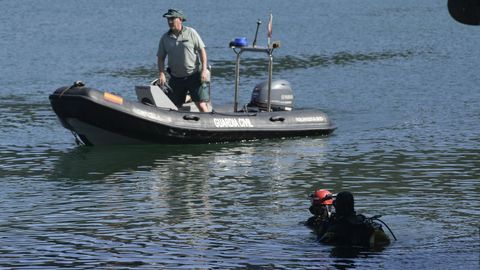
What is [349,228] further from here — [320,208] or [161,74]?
[161,74]

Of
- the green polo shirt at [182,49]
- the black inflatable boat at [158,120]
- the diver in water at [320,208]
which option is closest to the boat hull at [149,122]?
the black inflatable boat at [158,120]

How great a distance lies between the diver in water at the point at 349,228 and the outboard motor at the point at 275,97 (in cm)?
906

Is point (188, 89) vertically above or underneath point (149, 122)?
above

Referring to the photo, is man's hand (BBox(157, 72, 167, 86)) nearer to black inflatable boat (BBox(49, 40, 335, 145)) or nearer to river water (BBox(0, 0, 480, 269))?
black inflatable boat (BBox(49, 40, 335, 145))

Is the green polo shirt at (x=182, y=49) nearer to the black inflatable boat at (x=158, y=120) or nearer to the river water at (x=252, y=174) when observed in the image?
the black inflatable boat at (x=158, y=120)

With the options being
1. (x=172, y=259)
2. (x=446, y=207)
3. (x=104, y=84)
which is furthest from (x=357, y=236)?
(x=104, y=84)

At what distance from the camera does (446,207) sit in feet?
46.6

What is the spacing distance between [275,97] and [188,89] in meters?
1.97

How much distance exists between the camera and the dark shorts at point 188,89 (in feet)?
63.9

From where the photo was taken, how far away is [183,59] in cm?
1936

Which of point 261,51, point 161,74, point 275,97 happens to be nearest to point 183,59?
point 161,74

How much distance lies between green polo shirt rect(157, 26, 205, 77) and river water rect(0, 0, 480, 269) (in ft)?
3.90

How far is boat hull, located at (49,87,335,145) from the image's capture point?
61.4ft

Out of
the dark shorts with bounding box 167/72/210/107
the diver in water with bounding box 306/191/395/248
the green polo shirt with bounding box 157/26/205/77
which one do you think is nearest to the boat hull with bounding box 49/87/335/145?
the dark shorts with bounding box 167/72/210/107
